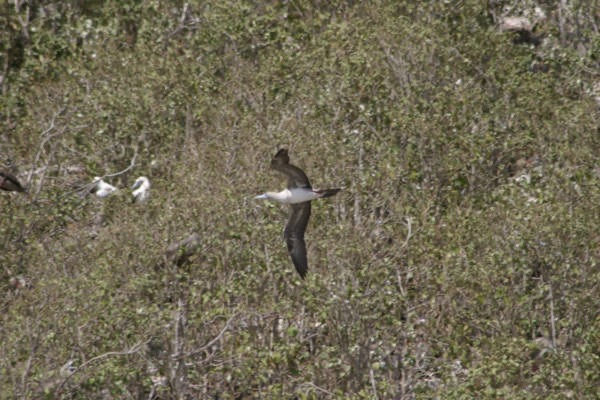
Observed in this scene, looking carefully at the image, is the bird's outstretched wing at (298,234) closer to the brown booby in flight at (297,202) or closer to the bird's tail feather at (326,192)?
the brown booby in flight at (297,202)

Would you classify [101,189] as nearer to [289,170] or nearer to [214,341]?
[289,170]

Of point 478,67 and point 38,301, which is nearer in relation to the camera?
point 38,301

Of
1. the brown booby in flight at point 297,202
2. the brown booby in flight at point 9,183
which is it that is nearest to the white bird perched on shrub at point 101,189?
the brown booby in flight at point 9,183

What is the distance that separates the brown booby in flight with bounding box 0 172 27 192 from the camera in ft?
55.7

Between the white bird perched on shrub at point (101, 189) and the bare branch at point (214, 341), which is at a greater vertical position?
the bare branch at point (214, 341)

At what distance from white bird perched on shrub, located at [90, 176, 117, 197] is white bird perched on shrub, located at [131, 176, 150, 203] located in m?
0.27

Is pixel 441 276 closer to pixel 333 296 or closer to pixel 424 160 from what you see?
pixel 333 296

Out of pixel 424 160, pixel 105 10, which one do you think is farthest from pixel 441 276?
pixel 105 10

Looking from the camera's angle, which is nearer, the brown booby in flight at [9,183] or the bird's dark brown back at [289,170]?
the bird's dark brown back at [289,170]

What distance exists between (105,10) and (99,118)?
391 cm

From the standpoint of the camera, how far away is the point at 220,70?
21375mm

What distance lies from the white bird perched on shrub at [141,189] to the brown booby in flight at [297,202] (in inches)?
85.6

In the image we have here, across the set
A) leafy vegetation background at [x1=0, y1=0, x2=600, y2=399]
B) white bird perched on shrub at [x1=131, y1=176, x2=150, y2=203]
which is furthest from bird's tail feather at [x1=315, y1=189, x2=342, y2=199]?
white bird perched on shrub at [x1=131, y1=176, x2=150, y2=203]

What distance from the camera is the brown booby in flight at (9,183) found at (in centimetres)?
1698
